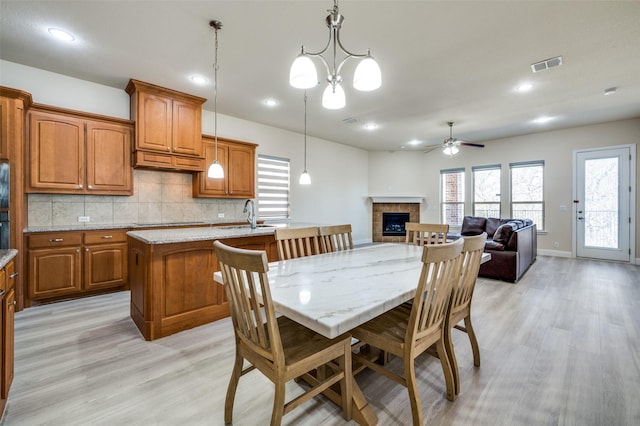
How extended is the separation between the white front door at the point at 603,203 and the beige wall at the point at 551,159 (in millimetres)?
136

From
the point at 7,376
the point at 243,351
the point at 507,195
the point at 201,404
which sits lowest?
the point at 201,404

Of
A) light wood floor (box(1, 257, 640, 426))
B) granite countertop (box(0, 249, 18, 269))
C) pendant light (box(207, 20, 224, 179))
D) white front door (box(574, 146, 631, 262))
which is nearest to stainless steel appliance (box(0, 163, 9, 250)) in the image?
granite countertop (box(0, 249, 18, 269))

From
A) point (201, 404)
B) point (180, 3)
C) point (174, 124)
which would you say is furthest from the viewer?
point (174, 124)

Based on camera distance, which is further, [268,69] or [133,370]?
[268,69]

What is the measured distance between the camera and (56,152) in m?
3.28

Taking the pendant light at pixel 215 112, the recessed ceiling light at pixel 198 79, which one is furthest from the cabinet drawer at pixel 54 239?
the recessed ceiling light at pixel 198 79

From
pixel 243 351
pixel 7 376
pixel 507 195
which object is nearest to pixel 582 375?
pixel 243 351

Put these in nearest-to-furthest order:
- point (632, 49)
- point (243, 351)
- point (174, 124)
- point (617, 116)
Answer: point (243, 351)
point (632, 49)
point (174, 124)
point (617, 116)

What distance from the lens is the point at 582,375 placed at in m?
1.90

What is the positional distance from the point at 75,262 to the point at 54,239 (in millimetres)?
339

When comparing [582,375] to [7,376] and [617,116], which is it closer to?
[7,376]

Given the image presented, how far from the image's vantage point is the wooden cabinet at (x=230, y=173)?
14.5 ft

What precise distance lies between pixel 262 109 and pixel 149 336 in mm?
3669

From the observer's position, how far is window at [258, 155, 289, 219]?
551 cm
